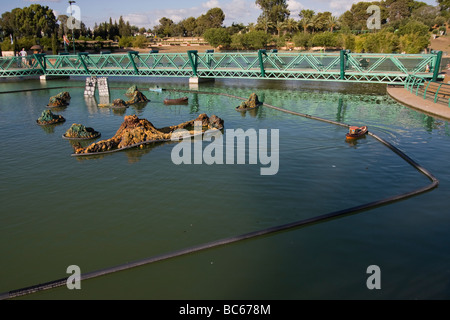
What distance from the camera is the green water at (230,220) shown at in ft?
33.4

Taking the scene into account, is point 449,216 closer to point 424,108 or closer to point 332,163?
point 332,163

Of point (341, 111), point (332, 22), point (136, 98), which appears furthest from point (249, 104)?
point (332, 22)

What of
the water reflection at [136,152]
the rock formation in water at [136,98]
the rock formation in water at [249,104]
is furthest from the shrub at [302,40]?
the water reflection at [136,152]

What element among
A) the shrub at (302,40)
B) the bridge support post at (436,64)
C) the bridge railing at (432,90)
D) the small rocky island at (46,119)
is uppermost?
the shrub at (302,40)

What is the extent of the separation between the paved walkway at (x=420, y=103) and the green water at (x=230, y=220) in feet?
15.1

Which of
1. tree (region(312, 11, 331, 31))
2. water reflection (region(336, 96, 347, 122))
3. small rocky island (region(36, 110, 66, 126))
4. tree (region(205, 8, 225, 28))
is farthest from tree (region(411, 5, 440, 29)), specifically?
small rocky island (region(36, 110, 66, 126))

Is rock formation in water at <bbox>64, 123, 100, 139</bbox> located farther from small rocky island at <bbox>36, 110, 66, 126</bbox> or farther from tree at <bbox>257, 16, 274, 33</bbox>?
tree at <bbox>257, 16, 274, 33</bbox>

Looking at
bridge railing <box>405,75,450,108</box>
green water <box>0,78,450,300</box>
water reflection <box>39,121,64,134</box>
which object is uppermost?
bridge railing <box>405,75,450,108</box>

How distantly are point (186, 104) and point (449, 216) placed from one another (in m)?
30.6

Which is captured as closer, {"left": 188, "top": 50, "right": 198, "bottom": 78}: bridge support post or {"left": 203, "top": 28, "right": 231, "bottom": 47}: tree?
{"left": 188, "top": 50, "right": 198, "bottom": 78}: bridge support post

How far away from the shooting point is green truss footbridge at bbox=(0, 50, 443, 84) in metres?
42.1

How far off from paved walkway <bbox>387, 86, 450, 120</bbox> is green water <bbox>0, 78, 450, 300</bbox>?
462 cm

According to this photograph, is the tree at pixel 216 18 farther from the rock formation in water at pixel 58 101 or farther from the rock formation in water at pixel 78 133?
the rock formation in water at pixel 78 133

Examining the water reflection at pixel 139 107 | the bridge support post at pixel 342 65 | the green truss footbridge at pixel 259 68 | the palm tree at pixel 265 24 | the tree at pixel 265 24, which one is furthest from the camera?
the tree at pixel 265 24
